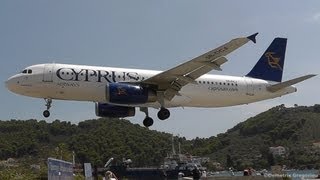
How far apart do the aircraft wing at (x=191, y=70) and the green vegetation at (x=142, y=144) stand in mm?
73153

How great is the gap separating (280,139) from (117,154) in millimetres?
76751

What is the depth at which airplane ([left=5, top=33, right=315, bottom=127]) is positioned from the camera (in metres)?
32.2

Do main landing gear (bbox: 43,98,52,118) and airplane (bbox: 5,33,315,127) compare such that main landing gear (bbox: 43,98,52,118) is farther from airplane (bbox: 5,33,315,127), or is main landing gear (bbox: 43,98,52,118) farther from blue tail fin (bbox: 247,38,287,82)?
blue tail fin (bbox: 247,38,287,82)

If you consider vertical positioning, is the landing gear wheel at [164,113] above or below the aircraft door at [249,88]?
below

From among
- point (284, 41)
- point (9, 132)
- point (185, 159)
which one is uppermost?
point (9, 132)

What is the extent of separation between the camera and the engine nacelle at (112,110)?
1422 inches

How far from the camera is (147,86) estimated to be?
33531 millimetres

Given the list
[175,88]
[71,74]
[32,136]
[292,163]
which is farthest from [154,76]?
[32,136]

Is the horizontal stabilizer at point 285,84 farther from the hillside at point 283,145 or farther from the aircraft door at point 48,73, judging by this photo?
the hillside at point 283,145

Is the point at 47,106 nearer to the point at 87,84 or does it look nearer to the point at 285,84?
the point at 87,84

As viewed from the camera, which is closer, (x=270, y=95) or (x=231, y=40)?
(x=231, y=40)

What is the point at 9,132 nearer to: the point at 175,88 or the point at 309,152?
the point at 309,152

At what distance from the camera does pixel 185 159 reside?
2778 inches

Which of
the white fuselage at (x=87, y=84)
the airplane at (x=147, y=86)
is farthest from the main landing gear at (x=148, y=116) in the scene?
the white fuselage at (x=87, y=84)
